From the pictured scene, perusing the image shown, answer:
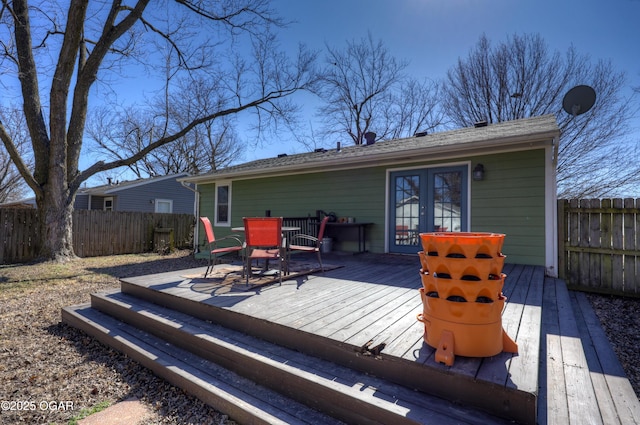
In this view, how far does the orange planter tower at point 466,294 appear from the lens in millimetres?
1720

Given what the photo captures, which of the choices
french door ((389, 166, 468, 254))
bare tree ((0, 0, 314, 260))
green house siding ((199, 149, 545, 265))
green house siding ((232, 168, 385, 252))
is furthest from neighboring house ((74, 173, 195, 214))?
french door ((389, 166, 468, 254))

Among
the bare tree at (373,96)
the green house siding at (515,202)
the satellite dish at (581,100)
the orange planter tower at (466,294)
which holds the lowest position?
the orange planter tower at (466,294)

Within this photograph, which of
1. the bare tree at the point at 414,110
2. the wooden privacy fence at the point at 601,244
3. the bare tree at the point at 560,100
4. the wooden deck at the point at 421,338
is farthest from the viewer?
the bare tree at the point at 414,110

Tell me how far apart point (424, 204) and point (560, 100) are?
36.4 ft

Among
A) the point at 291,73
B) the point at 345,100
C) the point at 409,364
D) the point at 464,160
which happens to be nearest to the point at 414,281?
the point at 409,364

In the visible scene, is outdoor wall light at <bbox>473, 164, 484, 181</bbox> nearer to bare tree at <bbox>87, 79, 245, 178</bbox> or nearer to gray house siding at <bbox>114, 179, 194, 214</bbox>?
bare tree at <bbox>87, 79, 245, 178</bbox>

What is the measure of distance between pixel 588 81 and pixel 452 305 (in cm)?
1548

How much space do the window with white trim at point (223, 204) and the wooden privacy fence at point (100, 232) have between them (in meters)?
2.58

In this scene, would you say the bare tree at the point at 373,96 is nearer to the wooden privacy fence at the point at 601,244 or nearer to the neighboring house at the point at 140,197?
the neighboring house at the point at 140,197

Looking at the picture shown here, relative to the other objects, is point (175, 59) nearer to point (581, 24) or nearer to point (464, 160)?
point (464, 160)

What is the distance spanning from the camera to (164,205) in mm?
16938

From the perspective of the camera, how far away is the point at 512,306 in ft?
9.33

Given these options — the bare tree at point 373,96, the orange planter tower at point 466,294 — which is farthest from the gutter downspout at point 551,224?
the bare tree at point 373,96

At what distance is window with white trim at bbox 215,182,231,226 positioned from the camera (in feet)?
31.9
